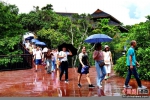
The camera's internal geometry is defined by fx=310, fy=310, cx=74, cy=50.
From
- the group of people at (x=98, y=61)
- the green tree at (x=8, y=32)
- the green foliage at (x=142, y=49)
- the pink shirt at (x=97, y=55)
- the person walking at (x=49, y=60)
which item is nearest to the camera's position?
the group of people at (x=98, y=61)

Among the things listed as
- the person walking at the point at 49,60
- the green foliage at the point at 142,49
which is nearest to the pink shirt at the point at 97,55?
the green foliage at the point at 142,49

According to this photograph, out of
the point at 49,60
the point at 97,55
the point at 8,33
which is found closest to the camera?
the point at 97,55

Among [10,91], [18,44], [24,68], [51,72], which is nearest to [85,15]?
[18,44]

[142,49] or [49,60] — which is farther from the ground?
[142,49]

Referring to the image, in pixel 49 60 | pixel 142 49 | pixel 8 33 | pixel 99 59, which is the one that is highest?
pixel 8 33

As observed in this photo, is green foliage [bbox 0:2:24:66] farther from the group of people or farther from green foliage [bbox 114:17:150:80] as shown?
green foliage [bbox 114:17:150:80]

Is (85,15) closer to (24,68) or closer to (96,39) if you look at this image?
(24,68)

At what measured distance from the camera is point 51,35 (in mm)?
32250

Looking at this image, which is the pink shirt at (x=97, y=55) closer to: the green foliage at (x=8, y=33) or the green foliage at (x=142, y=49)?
the green foliage at (x=142, y=49)

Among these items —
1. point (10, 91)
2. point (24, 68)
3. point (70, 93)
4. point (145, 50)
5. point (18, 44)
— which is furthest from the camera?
point (18, 44)

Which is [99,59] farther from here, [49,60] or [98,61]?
[49,60]

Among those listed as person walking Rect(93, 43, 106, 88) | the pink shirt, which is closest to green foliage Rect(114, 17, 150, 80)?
person walking Rect(93, 43, 106, 88)

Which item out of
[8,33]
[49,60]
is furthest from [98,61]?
[8,33]

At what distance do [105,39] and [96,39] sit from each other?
514 mm
